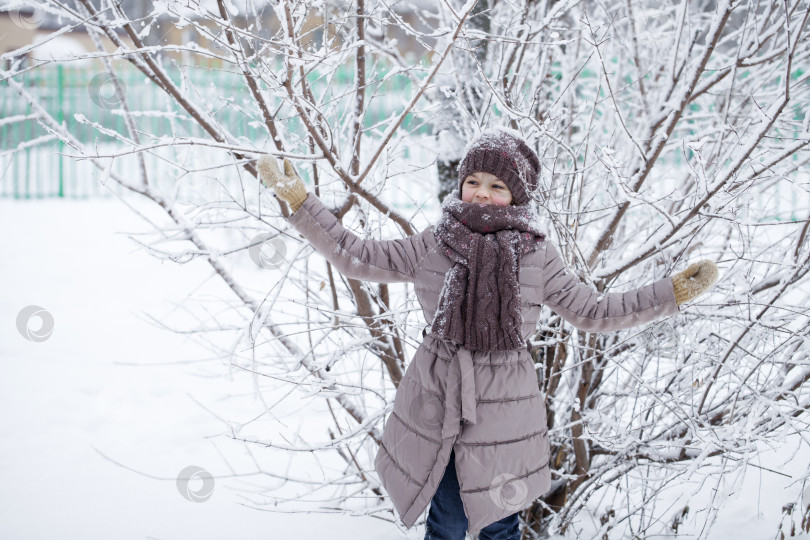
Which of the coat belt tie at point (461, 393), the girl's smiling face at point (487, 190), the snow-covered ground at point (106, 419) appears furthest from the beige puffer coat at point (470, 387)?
the snow-covered ground at point (106, 419)

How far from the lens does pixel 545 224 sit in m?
2.33

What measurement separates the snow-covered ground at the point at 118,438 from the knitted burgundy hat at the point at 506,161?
3.46 ft

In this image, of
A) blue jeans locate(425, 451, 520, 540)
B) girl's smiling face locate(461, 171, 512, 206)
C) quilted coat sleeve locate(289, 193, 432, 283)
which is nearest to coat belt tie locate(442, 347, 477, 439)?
blue jeans locate(425, 451, 520, 540)

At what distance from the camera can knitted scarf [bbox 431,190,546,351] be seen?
1542 mm

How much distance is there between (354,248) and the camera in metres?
1.61

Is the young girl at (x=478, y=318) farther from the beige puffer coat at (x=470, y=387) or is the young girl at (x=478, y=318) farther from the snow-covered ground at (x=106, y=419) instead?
the snow-covered ground at (x=106, y=419)

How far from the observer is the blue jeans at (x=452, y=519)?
1630 millimetres

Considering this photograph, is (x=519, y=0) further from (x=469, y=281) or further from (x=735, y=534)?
(x=735, y=534)

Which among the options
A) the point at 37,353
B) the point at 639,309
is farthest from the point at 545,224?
the point at 37,353

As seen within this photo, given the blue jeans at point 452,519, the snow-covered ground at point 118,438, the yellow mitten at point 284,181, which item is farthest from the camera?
the snow-covered ground at point 118,438

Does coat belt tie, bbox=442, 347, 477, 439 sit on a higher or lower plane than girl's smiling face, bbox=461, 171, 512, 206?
lower

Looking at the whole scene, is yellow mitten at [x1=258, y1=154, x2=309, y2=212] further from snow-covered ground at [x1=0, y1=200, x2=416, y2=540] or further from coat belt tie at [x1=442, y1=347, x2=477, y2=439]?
coat belt tie at [x1=442, y1=347, x2=477, y2=439]

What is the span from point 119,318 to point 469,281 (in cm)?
476

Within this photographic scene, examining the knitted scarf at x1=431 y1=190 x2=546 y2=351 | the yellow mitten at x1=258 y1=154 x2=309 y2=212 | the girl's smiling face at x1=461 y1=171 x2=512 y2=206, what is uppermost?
the girl's smiling face at x1=461 y1=171 x2=512 y2=206
